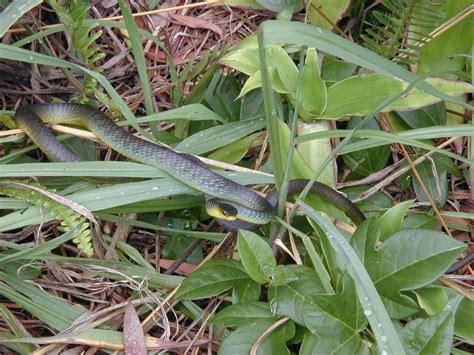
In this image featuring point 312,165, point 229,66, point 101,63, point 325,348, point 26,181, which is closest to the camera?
point 325,348

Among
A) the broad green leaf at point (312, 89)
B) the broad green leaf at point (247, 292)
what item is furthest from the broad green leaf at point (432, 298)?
the broad green leaf at point (312, 89)

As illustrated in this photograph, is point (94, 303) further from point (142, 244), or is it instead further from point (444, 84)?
point (444, 84)

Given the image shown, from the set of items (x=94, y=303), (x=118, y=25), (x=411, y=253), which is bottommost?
(x=94, y=303)

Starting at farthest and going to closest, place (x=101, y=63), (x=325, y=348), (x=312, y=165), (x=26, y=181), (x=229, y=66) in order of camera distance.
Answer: (x=101, y=63), (x=229, y=66), (x=312, y=165), (x=26, y=181), (x=325, y=348)

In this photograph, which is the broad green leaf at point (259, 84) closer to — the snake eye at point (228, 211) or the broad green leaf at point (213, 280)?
the snake eye at point (228, 211)

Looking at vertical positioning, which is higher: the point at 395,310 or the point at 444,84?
the point at 444,84

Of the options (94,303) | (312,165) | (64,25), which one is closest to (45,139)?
(64,25)

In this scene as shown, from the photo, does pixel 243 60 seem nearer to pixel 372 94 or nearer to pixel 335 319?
pixel 372 94

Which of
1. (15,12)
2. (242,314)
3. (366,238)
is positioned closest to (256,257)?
(242,314)

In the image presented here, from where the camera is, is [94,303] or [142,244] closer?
[94,303]
